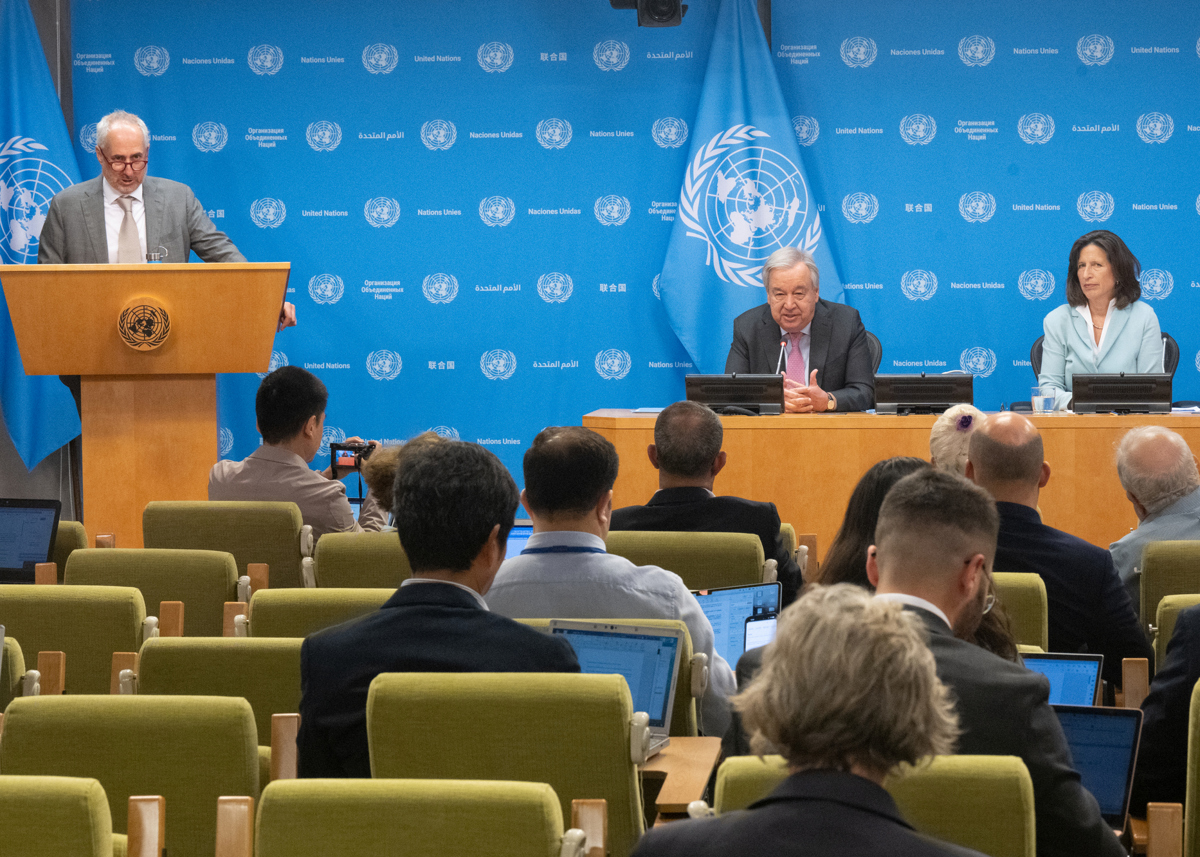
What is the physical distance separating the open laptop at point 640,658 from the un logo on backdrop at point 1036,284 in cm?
617

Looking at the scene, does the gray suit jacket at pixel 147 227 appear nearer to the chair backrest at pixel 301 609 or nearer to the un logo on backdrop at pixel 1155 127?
the chair backrest at pixel 301 609

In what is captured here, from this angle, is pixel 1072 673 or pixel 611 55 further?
pixel 611 55

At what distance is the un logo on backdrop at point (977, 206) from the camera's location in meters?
8.19

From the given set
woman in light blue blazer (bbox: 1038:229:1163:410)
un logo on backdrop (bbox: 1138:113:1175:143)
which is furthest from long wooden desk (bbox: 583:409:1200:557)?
un logo on backdrop (bbox: 1138:113:1175:143)

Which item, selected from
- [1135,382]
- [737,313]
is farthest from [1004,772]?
[737,313]

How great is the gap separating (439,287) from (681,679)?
5.96 m

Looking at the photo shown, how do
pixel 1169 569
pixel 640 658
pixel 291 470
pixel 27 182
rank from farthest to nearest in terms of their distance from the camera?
pixel 27 182 → pixel 291 470 → pixel 1169 569 → pixel 640 658

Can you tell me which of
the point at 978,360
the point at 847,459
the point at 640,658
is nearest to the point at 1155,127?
the point at 978,360

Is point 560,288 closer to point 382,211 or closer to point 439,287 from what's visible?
point 439,287

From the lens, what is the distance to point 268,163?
836cm

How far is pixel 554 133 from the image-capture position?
8.34 m

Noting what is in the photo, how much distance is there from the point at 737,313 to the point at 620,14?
2.00 meters

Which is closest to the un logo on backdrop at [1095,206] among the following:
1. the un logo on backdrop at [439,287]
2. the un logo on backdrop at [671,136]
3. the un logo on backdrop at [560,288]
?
the un logo on backdrop at [671,136]

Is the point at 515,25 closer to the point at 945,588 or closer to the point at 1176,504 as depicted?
the point at 1176,504
